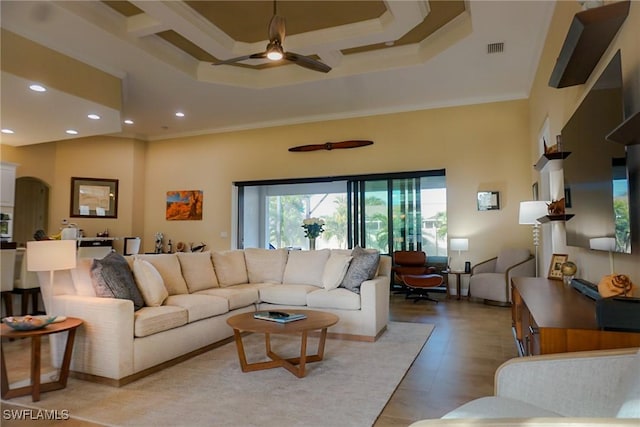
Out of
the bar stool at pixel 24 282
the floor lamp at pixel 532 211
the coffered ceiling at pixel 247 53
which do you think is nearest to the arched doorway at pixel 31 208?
the coffered ceiling at pixel 247 53

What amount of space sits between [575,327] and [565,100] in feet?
9.07

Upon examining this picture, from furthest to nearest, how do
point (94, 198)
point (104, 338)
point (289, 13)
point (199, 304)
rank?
point (94, 198), point (289, 13), point (199, 304), point (104, 338)

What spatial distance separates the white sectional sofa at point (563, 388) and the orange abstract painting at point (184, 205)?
27.6 ft

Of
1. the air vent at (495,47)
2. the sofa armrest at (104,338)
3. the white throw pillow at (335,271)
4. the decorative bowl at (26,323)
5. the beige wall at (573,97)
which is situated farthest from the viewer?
the air vent at (495,47)

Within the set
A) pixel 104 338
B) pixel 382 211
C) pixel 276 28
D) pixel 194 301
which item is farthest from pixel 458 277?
pixel 104 338

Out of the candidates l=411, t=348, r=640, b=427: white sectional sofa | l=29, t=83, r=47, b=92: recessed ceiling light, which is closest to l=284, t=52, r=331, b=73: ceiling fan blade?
l=29, t=83, r=47, b=92: recessed ceiling light

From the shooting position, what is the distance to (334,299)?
441 cm

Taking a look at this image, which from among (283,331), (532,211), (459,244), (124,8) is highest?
(124,8)

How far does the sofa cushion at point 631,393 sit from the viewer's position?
3.74 feet

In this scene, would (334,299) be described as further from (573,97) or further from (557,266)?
(573,97)

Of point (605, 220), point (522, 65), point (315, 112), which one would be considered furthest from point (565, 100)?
point (315, 112)

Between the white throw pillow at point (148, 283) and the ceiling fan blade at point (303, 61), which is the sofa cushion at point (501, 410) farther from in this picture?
the ceiling fan blade at point (303, 61)

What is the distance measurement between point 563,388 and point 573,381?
0.05 m

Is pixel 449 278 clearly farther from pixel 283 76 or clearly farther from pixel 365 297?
pixel 283 76
